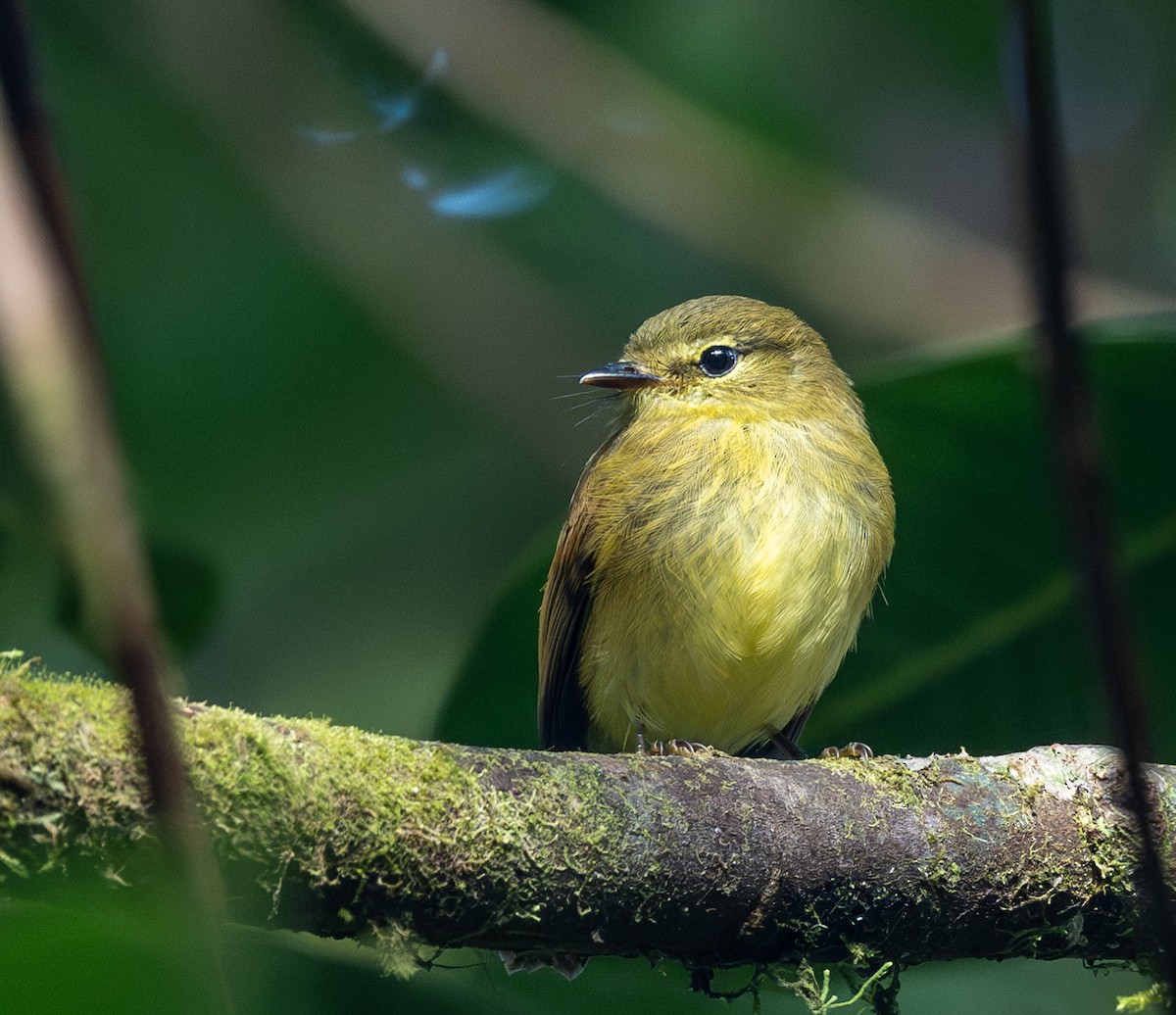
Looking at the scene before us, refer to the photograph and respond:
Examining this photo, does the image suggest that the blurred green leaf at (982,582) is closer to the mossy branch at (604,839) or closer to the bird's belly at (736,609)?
the bird's belly at (736,609)

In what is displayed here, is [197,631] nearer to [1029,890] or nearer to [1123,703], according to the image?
[1029,890]

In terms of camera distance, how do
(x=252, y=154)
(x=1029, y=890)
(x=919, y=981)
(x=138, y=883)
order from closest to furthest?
(x=138, y=883) < (x=1029, y=890) < (x=919, y=981) < (x=252, y=154)

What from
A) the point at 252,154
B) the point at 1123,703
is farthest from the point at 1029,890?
the point at 252,154

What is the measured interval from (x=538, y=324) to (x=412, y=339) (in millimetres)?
545

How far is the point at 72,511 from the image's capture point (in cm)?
87

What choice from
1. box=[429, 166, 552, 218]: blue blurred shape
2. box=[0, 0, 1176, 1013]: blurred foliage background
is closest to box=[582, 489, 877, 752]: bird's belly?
box=[0, 0, 1176, 1013]: blurred foliage background

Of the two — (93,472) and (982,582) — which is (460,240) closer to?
(982,582)

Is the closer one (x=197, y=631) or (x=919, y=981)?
(x=197, y=631)

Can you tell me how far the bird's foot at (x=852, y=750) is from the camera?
366 cm

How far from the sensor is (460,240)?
18.7 ft

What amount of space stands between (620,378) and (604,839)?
2.26 metres

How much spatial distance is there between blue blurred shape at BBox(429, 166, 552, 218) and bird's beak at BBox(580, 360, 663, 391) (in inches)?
60.2

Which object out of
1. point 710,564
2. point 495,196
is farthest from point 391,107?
point 710,564

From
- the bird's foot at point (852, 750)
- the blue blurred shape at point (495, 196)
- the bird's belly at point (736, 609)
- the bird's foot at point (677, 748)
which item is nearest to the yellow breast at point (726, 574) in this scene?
the bird's belly at point (736, 609)
